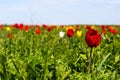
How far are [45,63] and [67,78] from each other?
0.23m

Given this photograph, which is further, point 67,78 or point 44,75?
point 67,78

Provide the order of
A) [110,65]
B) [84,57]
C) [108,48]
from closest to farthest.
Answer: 1. [84,57]
2. [110,65]
3. [108,48]

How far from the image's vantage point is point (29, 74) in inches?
109

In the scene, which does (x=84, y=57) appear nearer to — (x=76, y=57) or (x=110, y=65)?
(x=76, y=57)

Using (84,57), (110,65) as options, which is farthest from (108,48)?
(84,57)

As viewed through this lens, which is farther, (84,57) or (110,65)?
(110,65)

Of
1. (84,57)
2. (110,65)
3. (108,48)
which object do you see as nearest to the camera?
(84,57)

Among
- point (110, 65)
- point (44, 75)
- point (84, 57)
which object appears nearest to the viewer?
point (44, 75)

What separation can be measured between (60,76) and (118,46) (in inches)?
93.7

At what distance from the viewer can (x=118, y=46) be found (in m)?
5.04

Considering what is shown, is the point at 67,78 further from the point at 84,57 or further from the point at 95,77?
the point at 84,57

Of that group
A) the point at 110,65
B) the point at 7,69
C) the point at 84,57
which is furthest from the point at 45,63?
the point at 110,65

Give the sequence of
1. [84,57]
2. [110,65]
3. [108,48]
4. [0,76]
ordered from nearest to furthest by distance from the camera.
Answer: [0,76] < [84,57] < [110,65] < [108,48]

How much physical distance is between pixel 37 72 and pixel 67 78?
31cm
